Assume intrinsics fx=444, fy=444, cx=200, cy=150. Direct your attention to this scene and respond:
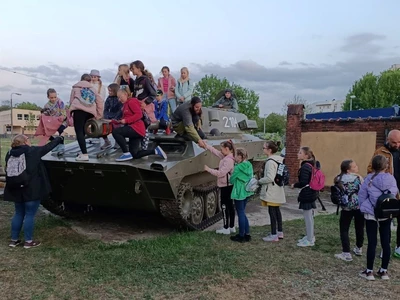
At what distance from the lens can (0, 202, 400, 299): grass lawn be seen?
4.55m

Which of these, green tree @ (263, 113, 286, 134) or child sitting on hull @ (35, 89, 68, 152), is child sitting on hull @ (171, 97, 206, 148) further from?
green tree @ (263, 113, 286, 134)

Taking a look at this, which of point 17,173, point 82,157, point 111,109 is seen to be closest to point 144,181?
point 82,157

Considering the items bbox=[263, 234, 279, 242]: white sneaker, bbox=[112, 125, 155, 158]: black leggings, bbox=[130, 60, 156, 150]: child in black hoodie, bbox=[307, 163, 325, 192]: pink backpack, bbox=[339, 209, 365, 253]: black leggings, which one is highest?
bbox=[130, 60, 156, 150]: child in black hoodie

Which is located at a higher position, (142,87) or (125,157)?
(142,87)

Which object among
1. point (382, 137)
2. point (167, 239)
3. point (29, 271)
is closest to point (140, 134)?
point (167, 239)

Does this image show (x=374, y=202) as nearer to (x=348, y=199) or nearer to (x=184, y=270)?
(x=348, y=199)

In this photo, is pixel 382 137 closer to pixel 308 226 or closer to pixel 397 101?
pixel 308 226

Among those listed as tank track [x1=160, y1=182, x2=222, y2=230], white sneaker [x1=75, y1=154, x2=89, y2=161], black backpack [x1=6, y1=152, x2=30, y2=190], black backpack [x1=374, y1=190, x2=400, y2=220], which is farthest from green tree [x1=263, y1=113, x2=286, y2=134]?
black backpack [x1=374, y1=190, x2=400, y2=220]

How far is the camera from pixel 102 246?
619cm

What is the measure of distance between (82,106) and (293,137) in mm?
8534

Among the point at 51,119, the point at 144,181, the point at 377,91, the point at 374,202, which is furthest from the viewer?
the point at 377,91

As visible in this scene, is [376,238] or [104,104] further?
[104,104]

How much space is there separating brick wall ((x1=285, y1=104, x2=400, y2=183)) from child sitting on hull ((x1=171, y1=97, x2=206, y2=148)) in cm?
682

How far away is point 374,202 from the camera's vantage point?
4.91 meters
